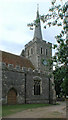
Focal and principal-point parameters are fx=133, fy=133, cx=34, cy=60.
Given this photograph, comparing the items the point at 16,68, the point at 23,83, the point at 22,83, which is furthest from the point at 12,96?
the point at 16,68

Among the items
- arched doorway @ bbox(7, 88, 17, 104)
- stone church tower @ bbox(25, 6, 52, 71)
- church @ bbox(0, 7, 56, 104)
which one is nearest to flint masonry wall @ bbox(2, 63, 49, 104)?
church @ bbox(0, 7, 56, 104)

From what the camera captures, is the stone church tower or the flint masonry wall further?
the stone church tower

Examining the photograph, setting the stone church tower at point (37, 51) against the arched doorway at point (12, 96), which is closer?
the arched doorway at point (12, 96)

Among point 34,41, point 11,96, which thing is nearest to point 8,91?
point 11,96

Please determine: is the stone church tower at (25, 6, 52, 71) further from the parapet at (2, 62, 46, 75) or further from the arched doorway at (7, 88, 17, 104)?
the arched doorway at (7, 88, 17, 104)

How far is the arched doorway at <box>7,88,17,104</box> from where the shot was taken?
16188mm

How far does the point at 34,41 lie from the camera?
84.6 feet

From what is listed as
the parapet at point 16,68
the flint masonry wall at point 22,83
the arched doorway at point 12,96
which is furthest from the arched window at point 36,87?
the arched doorway at point 12,96

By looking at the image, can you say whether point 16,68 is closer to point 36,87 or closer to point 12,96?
point 12,96

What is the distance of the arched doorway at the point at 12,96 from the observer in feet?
53.1

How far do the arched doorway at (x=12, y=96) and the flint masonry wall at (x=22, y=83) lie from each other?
1.27 feet

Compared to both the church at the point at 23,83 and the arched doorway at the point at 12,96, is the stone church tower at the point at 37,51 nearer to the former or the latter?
the church at the point at 23,83

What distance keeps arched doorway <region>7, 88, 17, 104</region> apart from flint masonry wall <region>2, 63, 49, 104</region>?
0.39 meters

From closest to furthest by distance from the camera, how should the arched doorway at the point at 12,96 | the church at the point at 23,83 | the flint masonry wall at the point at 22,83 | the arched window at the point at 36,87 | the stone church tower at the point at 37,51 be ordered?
1. the flint masonry wall at the point at 22,83
2. the church at the point at 23,83
3. the arched doorway at the point at 12,96
4. the arched window at the point at 36,87
5. the stone church tower at the point at 37,51
